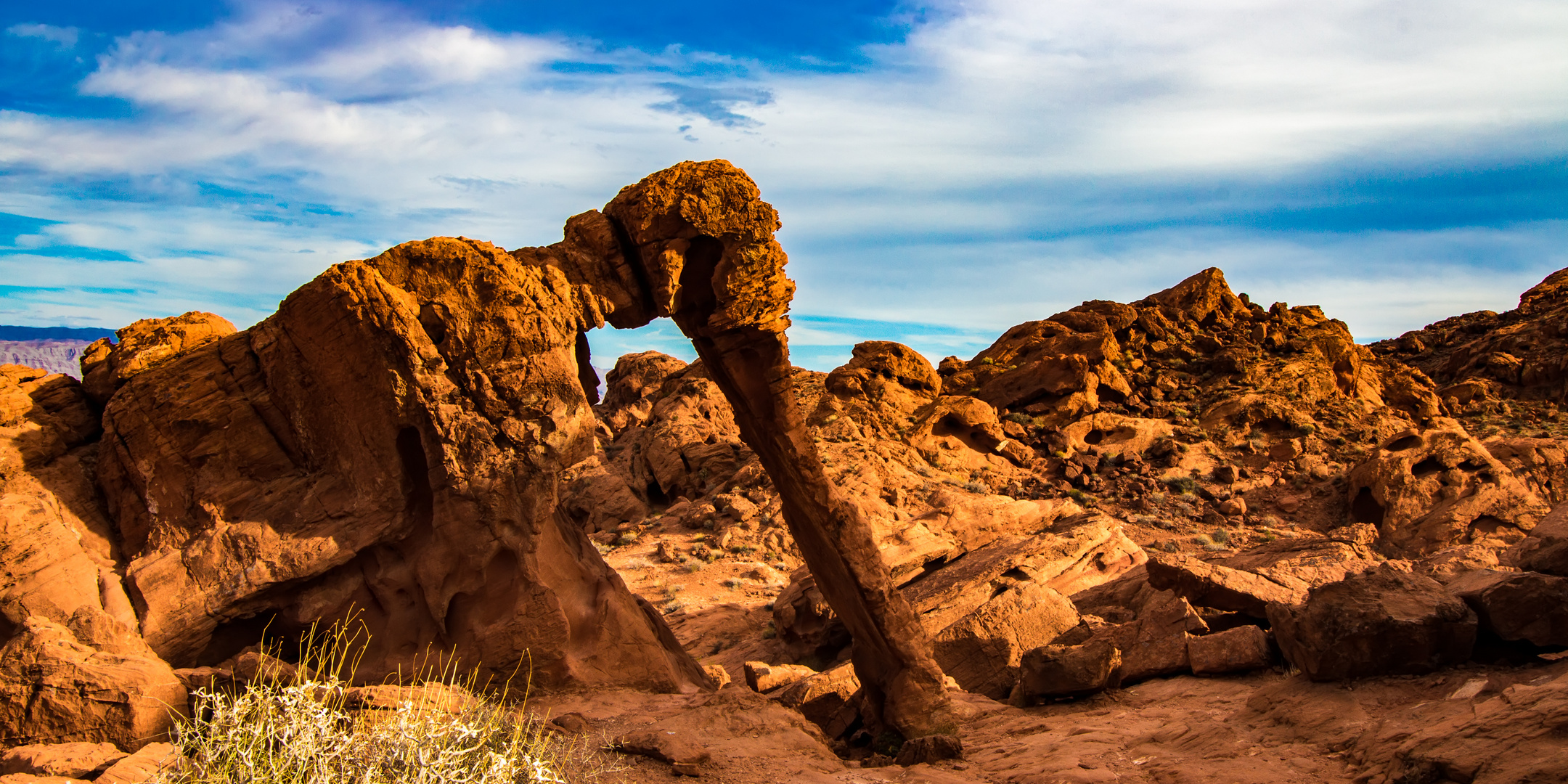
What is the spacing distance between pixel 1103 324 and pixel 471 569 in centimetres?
2387

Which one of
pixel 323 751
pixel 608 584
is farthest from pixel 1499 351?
pixel 323 751

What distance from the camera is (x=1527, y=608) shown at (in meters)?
6.89

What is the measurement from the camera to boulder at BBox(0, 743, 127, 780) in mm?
5586

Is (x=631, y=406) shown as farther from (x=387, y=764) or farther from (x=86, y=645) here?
(x=387, y=764)

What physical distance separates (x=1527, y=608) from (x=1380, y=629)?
3.37ft

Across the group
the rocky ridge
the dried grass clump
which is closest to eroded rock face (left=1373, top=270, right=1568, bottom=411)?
the rocky ridge

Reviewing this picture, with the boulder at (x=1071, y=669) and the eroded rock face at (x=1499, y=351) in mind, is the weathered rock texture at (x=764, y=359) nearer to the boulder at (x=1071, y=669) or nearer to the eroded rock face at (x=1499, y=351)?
the boulder at (x=1071, y=669)

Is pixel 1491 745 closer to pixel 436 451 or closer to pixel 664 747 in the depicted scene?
pixel 664 747

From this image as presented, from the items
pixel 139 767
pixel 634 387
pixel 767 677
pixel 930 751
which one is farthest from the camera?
pixel 634 387

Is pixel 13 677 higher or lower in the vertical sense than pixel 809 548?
lower

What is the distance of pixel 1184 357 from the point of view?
95.7ft

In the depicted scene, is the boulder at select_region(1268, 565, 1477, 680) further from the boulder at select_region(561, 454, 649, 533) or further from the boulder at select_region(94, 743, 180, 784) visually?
the boulder at select_region(561, 454, 649, 533)

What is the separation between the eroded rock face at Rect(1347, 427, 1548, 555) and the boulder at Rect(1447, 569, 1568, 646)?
29.0 feet

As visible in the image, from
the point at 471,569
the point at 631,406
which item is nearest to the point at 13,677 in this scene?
the point at 471,569
